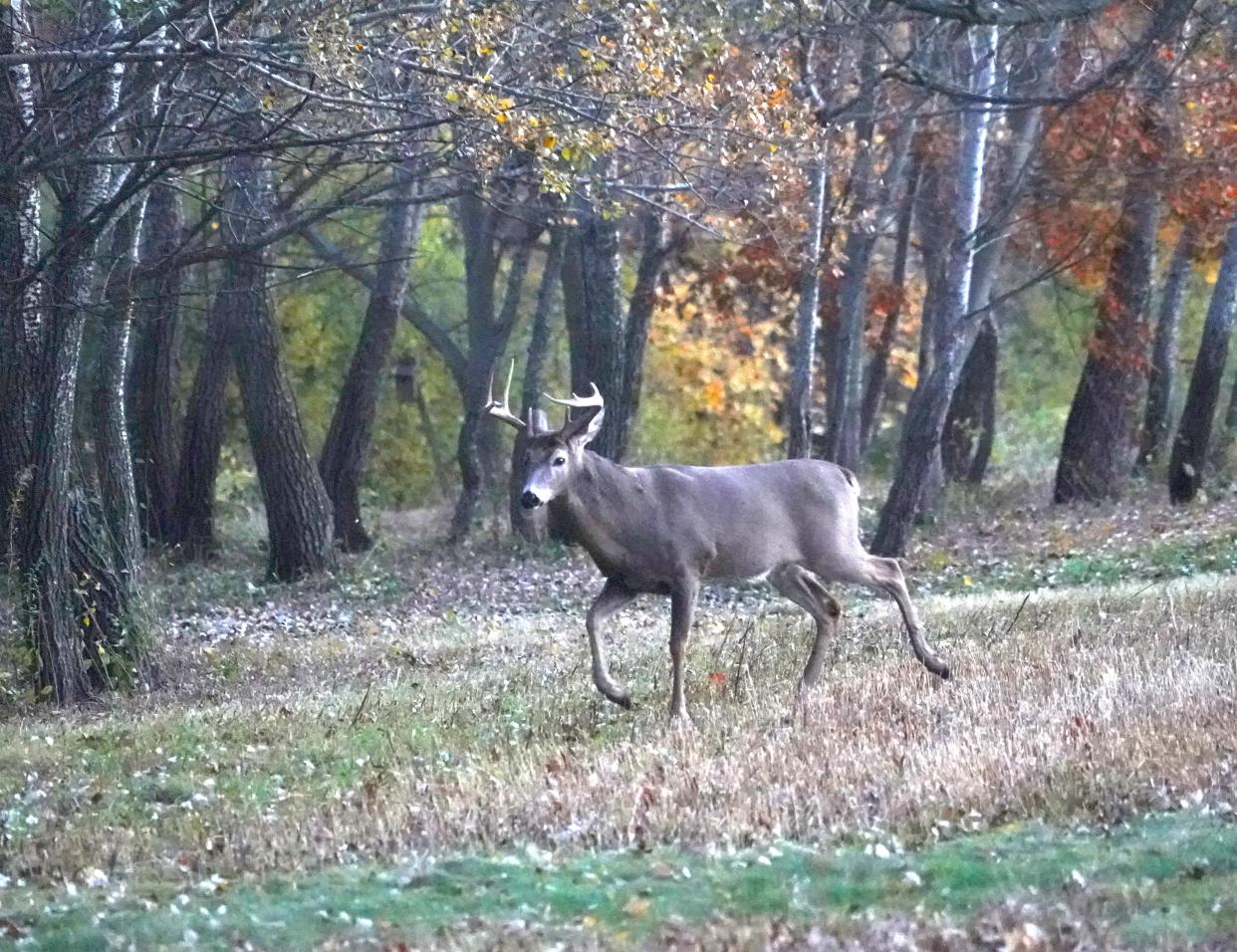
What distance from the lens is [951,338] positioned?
866 inches

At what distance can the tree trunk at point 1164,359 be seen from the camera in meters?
31.5

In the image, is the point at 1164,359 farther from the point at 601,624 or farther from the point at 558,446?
the point at 601,624

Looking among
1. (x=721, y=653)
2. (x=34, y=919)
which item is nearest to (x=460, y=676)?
(x=721, y=653)

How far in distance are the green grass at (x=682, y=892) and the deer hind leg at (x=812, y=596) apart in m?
5.33

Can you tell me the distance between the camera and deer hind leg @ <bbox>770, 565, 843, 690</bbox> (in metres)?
14.2

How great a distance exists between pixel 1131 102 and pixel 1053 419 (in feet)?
83.0

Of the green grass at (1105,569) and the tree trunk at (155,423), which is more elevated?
the tree trunk at (155,423)

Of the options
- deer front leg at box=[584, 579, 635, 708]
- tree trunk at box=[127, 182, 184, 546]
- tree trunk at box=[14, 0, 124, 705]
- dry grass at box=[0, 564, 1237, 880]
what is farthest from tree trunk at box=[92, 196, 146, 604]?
tree trunk at box=[127, 182, 184, 546]

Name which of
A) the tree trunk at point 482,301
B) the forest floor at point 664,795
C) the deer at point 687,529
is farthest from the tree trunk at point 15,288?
the tree trunk at point 482,301

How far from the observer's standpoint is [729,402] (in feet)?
138

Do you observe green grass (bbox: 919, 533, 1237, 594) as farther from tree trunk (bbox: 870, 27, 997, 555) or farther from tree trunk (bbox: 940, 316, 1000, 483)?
tree trunk (bbox: 940, 316, 1000, 483)

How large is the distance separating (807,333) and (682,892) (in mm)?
16676

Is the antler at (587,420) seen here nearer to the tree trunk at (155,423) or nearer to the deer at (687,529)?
the deer at (687,529)

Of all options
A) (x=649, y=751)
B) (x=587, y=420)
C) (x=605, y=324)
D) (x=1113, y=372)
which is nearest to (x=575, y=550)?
(x=605, y=324)
